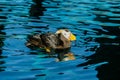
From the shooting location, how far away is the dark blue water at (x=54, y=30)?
9992 millimetres

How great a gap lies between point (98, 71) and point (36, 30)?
5.27m

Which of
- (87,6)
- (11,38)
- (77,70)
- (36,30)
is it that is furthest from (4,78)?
(87,6)

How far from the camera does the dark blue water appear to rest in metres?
9.99

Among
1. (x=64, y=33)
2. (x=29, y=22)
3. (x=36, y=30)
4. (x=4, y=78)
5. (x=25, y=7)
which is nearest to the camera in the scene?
(x=4, y=78)

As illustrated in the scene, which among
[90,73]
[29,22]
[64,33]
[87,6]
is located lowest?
[90,73]

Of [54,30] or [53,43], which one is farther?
[54,30]

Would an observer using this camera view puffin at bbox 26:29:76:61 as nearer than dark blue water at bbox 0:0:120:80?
No

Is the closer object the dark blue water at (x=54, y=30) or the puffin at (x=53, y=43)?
the dark blue water at (x=54, y=30)

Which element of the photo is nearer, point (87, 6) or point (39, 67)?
point (39, 67)

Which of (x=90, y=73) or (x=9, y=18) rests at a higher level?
(x=9, y=18)

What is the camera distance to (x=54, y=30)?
15.0 metres

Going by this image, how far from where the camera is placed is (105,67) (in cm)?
1060

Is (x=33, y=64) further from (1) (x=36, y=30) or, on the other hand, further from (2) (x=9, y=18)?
(2) (x=9, y=18)

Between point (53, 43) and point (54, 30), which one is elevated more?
point (54, 30)
